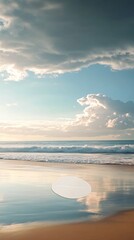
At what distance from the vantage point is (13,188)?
25.5 feet

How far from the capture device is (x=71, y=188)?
307 inches

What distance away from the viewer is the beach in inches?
187

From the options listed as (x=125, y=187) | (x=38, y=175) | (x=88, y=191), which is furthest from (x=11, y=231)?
(x=38, y=175)

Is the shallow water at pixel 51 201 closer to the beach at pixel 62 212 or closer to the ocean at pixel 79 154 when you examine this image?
the beach at pixel 62 212

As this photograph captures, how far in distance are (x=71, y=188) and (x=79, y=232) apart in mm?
3016

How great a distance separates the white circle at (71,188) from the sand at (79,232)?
6.49 feet

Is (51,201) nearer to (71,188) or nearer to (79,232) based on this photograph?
(71,188)

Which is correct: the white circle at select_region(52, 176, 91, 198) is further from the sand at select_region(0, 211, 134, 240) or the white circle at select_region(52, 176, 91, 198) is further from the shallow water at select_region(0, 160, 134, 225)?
the sand at select_region(0, 211, 134, 240)

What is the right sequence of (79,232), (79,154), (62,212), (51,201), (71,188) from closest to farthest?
(79,232) < (62,212) < (51,201) < (71,188) < (79,154)

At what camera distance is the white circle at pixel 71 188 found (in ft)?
23.8

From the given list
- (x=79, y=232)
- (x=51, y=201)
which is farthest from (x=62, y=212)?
(x=79, y=232)

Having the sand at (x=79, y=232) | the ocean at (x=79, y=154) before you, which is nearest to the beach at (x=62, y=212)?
the sand at (x=79, y=232)

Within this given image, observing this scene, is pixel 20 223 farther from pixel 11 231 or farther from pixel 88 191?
pixel 88 191

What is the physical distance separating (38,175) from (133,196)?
3.52 m
